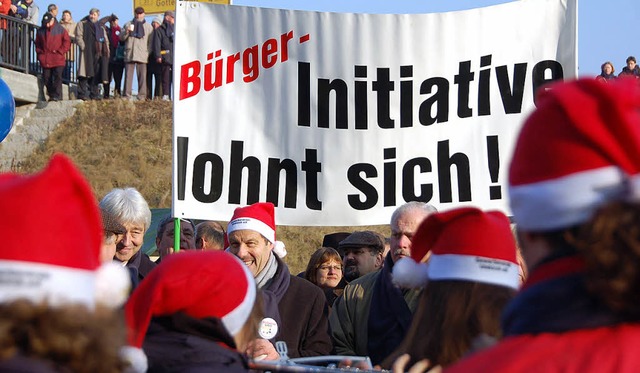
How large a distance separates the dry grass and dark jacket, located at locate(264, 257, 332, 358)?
59.6ft

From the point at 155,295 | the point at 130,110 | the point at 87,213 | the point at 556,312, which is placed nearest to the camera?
the point at 556,312

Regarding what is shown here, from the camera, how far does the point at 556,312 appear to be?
1.64 metres

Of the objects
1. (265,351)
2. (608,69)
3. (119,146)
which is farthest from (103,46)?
(265,351)

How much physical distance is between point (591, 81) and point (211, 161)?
5592mm

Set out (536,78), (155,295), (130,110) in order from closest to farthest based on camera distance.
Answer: (155,295) → (536,78) → (130,110)

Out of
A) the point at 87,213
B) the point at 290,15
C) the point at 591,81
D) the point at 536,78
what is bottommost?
the point at 87,213

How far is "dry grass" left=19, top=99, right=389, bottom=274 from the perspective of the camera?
2456cm

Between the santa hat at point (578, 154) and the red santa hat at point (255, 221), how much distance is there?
175 inches

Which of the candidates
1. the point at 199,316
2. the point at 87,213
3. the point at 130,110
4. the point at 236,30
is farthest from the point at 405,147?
the point at 130,110

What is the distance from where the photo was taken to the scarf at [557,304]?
1619 millimetres

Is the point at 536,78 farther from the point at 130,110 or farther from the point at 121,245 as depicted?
the point at 130,110

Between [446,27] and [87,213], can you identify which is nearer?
[87,213]

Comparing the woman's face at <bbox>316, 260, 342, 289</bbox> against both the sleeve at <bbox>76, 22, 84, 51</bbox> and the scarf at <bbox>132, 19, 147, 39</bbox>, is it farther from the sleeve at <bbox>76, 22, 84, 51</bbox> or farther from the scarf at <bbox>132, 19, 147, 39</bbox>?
the sleeve at <bbox>76, 22, 84, 51</bbox>

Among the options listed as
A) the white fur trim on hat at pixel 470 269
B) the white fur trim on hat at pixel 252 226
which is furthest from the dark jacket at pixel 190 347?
the white fur trim on hat at pixel 252 226
